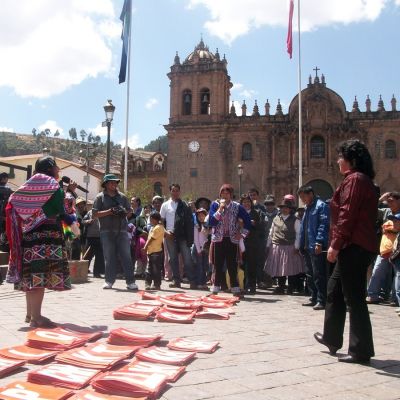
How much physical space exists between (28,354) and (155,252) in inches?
207

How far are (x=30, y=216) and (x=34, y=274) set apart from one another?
0.62 meters

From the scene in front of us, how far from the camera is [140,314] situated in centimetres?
580

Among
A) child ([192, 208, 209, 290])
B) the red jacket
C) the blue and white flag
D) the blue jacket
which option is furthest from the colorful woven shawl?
the blue and white flag

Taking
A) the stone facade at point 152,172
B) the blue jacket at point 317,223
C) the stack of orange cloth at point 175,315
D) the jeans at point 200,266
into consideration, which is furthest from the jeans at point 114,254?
the stone facade at point 152,172

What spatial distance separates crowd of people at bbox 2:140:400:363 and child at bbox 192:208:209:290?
2 centimetres

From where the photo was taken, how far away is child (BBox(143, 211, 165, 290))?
9.02 m

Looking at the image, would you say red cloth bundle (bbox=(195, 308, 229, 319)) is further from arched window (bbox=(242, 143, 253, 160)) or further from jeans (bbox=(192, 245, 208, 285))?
arched window (bbox=(242, 143, 253, 160))

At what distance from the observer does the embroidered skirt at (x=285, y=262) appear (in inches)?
363

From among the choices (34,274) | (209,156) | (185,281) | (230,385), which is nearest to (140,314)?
(34,274)

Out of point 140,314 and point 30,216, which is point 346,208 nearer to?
point 140,314

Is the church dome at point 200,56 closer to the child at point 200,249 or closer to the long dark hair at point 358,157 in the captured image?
the child at point 200,249

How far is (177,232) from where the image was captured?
9.53m

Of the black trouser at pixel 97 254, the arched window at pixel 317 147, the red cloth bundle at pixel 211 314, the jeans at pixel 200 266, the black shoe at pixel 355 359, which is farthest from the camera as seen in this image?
the arched window at pixel 317 147

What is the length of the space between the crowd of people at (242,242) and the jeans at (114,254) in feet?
0.06
